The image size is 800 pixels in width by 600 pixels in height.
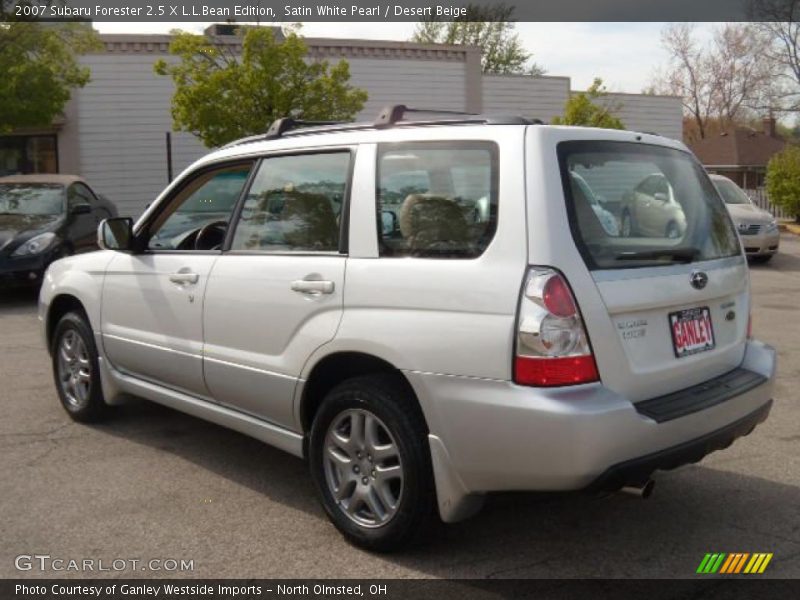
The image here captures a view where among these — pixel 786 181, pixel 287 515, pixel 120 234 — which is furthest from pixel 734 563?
pixel 786 181

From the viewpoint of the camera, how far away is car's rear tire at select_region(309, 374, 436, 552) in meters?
3.45

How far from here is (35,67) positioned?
16672 millimetres

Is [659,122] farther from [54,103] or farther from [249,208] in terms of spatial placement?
[249,208]

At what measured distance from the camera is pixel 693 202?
3965mm

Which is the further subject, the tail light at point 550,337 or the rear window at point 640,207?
the rear window at point 640,207

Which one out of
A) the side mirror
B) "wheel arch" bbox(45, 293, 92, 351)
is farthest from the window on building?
the side mirror

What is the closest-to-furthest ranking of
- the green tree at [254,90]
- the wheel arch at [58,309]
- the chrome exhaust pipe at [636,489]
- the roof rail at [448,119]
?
1. the chrome exhaust pipe at [636,489]
2. the roof rail at [448,119]
3. the wheel arch at [58,309]
4. the green tree at [254,90]

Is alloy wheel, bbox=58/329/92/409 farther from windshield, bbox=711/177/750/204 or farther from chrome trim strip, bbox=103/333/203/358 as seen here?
windshield, bbox=711/177/750/204

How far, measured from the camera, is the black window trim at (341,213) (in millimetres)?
3830

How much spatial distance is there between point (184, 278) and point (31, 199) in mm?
8388

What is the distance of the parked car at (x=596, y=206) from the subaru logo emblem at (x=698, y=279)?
402 millimetres

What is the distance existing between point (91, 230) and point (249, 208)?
330 inches

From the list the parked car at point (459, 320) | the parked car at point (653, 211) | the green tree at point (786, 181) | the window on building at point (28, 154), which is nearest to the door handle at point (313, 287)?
the parked car at point (459, 320)

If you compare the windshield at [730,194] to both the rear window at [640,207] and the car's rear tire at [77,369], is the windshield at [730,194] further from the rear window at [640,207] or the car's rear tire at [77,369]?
the car's rear tire at [77,369]
